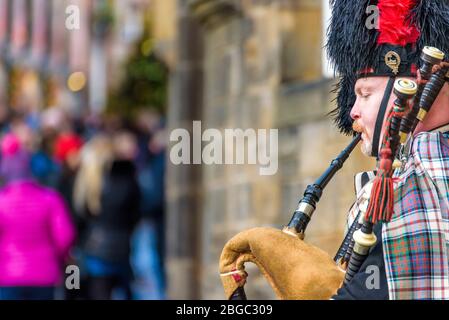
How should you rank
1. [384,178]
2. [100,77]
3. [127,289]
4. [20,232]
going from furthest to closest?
[100,77]
[127,289]
[20,232]
[384,178]

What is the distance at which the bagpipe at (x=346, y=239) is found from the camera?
418 centimetres

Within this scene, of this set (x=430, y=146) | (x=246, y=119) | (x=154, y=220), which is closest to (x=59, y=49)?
(x=154, y=220)

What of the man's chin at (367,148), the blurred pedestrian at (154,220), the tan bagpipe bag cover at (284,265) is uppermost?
the man's chin at (367,148)

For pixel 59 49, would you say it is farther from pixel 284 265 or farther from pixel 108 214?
pixel 284 265

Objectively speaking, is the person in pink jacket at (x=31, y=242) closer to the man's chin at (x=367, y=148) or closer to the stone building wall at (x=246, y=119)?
the stone building wall at (x=246, y=119)

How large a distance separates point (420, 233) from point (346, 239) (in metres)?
0.55

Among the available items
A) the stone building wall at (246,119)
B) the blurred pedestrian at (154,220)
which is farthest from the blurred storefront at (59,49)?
the stone building wall at (246,119)

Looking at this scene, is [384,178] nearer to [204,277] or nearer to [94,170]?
[204,277]

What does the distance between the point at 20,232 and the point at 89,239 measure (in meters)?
1.41

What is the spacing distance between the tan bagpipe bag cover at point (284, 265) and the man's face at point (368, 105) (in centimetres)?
34

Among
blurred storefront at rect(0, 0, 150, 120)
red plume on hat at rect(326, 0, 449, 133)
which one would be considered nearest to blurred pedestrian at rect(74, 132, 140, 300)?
red plume on hat at rect(326, 0, 449, 133)

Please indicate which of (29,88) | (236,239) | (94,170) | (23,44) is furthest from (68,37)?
(236,239)

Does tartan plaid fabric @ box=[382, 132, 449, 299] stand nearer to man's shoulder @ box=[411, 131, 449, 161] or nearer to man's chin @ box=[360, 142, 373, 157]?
man's shoulder @ box=[411, 131, 449, 161]
